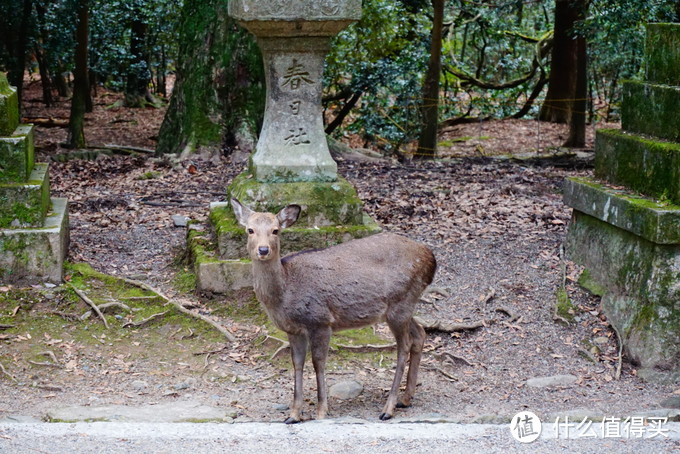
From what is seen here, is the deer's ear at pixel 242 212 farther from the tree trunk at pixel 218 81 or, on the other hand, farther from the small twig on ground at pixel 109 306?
the tree trunk at pixel 218 81

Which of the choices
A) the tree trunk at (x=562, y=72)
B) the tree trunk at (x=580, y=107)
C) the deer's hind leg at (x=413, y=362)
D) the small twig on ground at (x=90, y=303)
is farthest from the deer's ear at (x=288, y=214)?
the tree trunk at (x=562, y=72)

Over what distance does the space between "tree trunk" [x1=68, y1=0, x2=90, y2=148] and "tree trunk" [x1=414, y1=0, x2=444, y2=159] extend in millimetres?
6115

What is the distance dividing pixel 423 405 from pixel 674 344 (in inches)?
81.8

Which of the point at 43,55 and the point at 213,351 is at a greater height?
the point at 43,55

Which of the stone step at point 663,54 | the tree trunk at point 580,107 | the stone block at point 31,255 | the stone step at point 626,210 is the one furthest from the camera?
the tree trunk at point 580,107

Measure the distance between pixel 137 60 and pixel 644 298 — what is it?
48.6 feet

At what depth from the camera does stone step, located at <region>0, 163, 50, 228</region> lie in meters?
7.53

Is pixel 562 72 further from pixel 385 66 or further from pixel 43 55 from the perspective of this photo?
pixel 43 55

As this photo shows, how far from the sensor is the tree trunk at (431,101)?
572 inches

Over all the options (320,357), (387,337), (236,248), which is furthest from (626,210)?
(236,248)

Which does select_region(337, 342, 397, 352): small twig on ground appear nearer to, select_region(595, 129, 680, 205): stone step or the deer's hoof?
the deer's hoof

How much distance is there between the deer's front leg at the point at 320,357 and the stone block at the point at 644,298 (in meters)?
2.64

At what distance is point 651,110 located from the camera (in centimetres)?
730

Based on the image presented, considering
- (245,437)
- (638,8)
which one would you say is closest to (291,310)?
(245,437)
